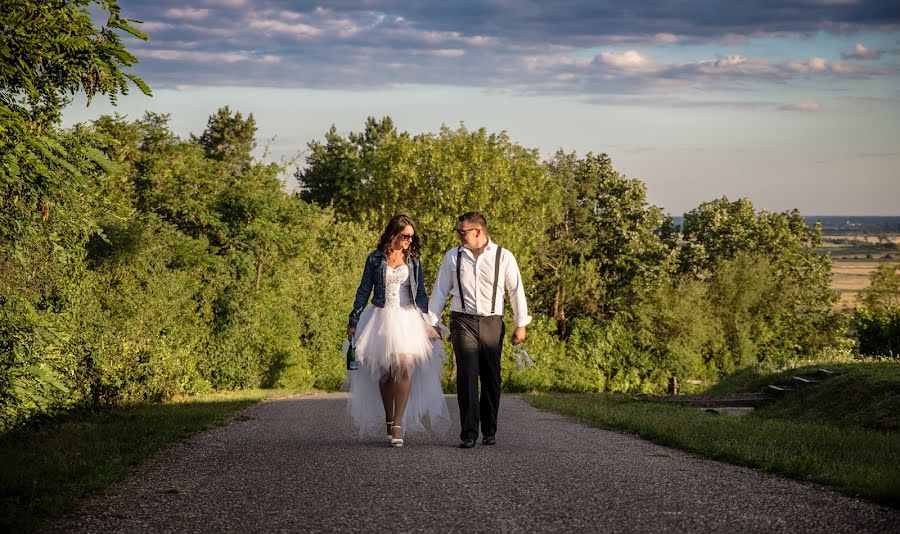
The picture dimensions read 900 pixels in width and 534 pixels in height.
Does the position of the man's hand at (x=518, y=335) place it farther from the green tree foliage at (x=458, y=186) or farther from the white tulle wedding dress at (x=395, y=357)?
the green tree foliage at (x=458, y=186)

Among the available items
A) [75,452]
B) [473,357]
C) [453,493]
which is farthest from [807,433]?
[75,452]

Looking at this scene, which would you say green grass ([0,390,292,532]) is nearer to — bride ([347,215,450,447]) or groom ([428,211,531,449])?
bride ([347,215,450,447])

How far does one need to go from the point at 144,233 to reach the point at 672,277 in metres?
47.6

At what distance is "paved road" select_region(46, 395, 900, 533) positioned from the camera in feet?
21.2

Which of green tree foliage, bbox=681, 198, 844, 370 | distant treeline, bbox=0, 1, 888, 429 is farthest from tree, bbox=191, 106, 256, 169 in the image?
green tree foliage, bbox=681, 198, 844, 370

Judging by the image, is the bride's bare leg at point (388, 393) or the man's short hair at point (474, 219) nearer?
the man's short hair at point (474, 219)

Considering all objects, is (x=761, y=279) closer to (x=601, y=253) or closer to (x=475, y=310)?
(x=601, y=253)

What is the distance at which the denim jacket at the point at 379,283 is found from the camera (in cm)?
1054

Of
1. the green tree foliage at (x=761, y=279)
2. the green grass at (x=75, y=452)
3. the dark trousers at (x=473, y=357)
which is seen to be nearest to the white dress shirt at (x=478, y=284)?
the dark trousers at (x=473, y=357)

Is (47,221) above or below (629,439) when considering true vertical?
above

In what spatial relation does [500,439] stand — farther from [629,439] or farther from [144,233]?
[144,233]

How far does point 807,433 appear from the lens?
12156 mm

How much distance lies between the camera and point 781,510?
6.83m

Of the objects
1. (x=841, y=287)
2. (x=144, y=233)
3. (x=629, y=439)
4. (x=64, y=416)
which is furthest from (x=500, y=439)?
(x=841, y=287)
